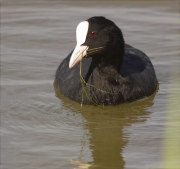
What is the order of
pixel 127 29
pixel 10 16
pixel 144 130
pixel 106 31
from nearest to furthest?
pixel 144 130, pixel 106 31, pixel 127 29, pixel 10 16

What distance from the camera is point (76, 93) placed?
6965 mm

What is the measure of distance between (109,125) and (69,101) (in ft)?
2.97

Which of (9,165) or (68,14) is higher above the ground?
(68,14)

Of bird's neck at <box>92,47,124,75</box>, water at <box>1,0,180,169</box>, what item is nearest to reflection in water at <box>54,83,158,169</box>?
water at <box>1,0,180,169</box>

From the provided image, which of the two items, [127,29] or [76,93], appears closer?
[76,93]

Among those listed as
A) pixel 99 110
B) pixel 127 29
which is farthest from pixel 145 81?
pixel 127 29

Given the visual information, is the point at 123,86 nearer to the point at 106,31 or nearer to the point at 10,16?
the point at 106,31

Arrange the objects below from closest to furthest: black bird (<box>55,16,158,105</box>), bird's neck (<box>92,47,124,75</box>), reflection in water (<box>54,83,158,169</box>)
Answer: reflection in water (<box>54,83,158,169</box>)
black bird (<box>55,16,158,105</box>)
bird's neck (<box>92,47,124,75</box>)

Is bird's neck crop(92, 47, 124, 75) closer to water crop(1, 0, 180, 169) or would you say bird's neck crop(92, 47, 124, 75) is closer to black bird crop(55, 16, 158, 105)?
black bird crop(55, 16, 158, 105)

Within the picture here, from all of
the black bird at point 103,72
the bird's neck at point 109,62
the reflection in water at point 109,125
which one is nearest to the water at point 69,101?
the reflection in water at point 109,125

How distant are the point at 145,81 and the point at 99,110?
28.0 inches

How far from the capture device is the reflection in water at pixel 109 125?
544cm

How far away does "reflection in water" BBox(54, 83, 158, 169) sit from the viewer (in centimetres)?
544

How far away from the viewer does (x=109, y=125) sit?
6.32m
